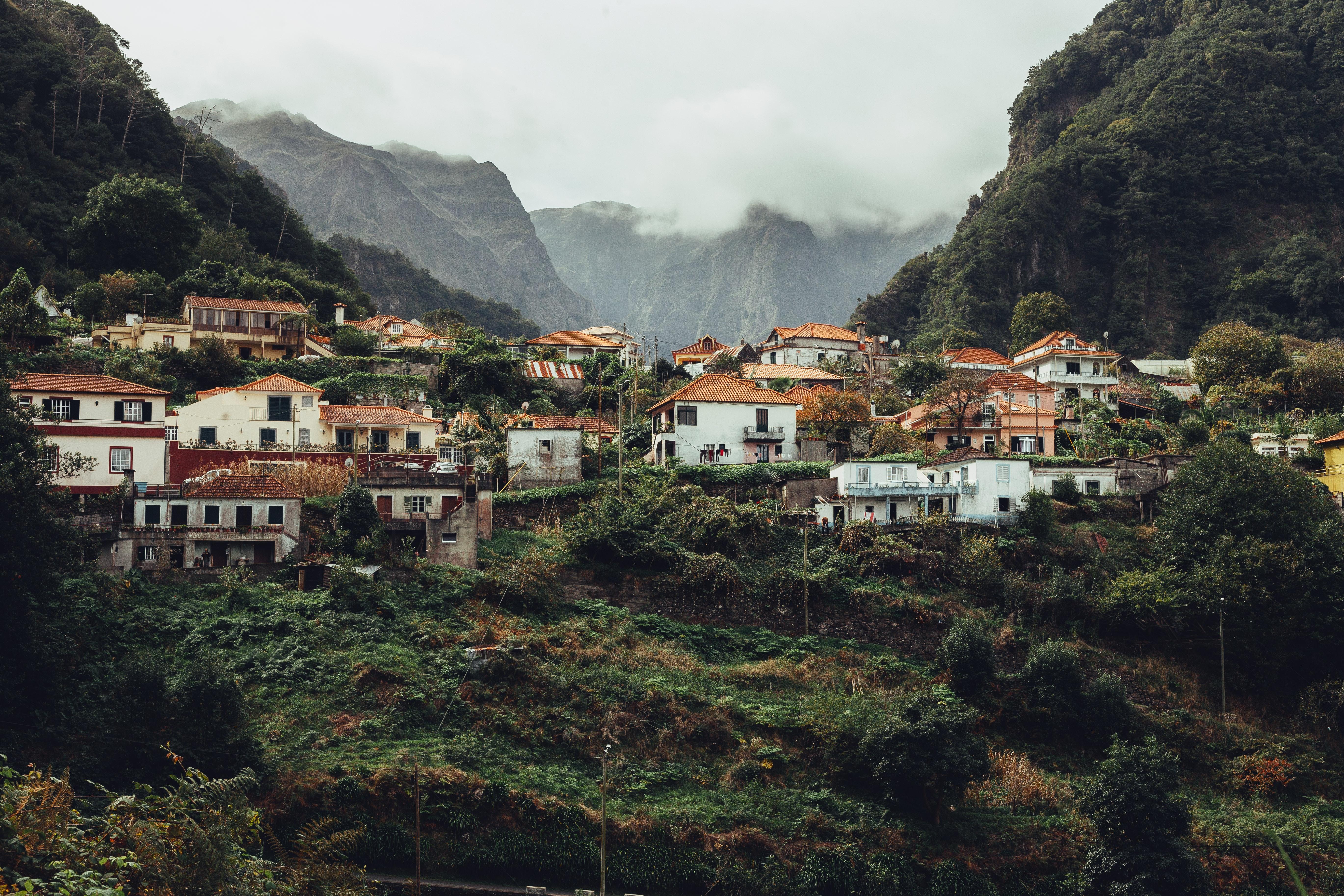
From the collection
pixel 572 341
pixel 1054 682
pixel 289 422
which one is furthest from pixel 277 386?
pixel 1054 682

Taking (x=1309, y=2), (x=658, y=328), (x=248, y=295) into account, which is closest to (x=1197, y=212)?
(x=1309, y=2)

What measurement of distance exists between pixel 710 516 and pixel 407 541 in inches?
470

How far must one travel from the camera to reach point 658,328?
7657 inches

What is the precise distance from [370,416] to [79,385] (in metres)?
12.8

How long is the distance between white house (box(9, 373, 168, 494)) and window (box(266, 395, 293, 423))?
22.5 feet

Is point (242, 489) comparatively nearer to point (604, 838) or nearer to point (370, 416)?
point (370, 416)

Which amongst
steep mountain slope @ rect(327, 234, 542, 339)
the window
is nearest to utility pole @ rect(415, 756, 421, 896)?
the window

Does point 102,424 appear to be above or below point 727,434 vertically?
below

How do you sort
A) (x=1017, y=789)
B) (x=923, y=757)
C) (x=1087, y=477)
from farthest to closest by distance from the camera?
(x=1087, y=477) < (x=1017, y=789) < (x=923, y=757)

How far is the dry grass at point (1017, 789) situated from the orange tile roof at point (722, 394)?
2354 centimetres

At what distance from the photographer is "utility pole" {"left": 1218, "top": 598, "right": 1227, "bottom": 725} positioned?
39906 mm

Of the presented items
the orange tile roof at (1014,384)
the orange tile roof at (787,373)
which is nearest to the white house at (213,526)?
the orange tile roof at (787,373)

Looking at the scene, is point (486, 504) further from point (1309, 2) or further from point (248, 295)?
point (1309, 2)

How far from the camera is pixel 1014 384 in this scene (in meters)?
64.4
